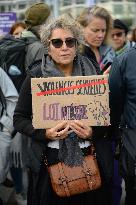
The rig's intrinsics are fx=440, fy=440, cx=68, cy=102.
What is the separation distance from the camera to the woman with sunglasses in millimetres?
2713

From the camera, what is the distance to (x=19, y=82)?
3.85 meters

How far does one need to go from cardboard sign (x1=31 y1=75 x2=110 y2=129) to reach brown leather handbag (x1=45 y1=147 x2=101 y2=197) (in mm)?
269

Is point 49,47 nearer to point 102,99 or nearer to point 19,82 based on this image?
point 102,99

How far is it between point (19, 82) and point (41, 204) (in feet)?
4.38

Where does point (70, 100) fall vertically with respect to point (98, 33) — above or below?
below

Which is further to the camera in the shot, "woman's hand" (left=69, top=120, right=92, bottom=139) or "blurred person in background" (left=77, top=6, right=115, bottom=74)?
"blurred person in background" (left=77, top=6, right=115, bottom=74)

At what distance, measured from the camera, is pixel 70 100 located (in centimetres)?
262

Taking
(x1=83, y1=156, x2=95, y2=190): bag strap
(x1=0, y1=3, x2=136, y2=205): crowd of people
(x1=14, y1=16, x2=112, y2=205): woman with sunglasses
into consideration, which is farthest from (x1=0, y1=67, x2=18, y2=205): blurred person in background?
(x1=83, y1=156, x2=95, y2=190): bag strap

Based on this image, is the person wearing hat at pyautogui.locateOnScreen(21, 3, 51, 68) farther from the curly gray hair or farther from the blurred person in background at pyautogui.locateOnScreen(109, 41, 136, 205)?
the blurred person in background at pyautogui.locateOnScreen(109, 41, 136, 205)

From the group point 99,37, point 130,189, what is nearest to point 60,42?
point 130,189

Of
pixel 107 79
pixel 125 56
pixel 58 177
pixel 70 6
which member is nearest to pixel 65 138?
pixel 58 177

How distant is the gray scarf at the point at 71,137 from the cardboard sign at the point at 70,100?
14cm

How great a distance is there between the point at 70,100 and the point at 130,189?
28.9 inches

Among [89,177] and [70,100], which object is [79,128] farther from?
[89,177]
